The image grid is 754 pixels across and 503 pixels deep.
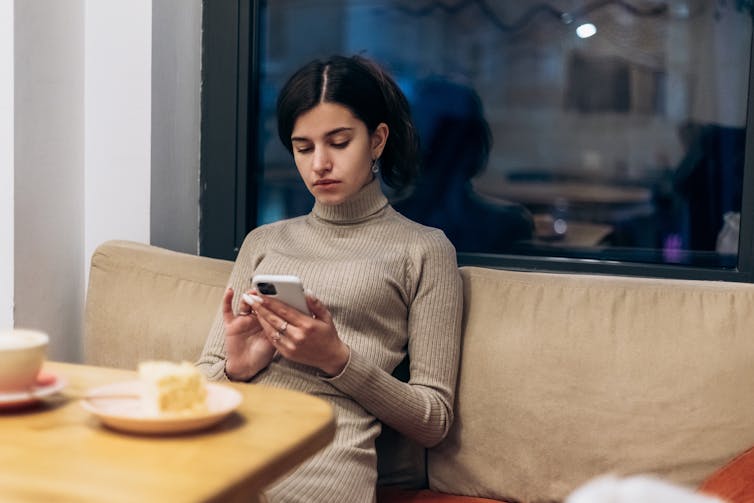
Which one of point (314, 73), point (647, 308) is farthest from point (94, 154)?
point (647, 308)

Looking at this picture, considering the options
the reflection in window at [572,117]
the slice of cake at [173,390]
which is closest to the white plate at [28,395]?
the slice of cake at [173,390]

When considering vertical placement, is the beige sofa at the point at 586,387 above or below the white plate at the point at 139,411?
below

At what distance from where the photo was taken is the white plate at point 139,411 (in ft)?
3.03

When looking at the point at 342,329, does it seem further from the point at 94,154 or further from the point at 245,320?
the point at 94,154

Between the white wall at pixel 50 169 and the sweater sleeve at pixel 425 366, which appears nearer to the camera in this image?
the sweater sleeve at pixel 425 366

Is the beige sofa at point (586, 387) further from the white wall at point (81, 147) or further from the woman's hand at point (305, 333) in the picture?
the white wall at point (81, 147)

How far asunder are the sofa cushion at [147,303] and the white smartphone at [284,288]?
48cm

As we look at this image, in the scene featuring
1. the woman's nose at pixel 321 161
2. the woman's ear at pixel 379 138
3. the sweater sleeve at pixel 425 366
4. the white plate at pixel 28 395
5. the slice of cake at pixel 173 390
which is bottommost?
the sweater sleeve at pixel 425 366

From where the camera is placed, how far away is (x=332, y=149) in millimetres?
1682

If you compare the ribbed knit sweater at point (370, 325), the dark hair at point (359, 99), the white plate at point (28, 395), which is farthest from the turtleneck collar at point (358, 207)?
the white plate at point (28, 395)

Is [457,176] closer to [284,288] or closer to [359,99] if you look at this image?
[359,99]

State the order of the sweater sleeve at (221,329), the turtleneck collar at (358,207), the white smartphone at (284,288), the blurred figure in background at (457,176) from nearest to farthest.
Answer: the white smartphone at (284,288) → the sweater sleeve at (221,329) → the turtleneck collar at (358,207) → the blurred figure in background at (457,176)

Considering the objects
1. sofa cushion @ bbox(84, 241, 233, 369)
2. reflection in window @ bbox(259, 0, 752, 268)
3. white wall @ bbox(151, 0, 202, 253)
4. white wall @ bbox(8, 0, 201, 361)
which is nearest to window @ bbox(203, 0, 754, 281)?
reflection in window @ bbox(259, 0, 752, 268)

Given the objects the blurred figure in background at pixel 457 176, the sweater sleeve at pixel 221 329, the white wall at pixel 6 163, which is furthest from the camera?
the blurred figure in background at pixel 457 176
